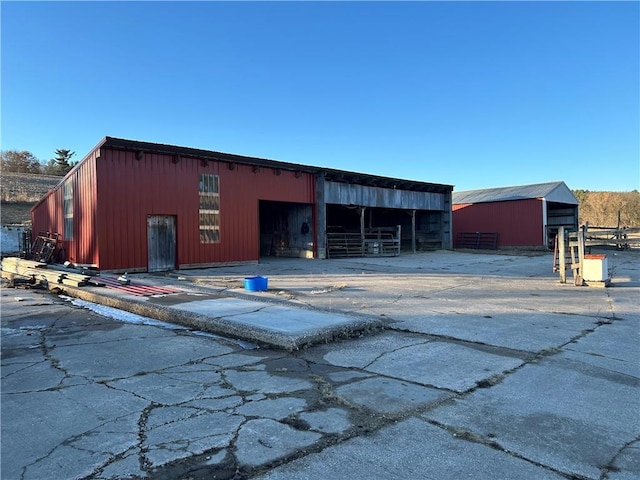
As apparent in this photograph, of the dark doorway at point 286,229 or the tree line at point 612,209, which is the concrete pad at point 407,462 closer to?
the dark doorway at point 286,229

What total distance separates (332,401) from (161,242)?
14.2m

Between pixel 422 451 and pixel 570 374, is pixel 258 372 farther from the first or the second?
pixel 570 374

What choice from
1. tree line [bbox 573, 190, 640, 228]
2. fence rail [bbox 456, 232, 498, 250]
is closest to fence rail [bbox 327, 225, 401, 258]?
fence rail [bbox 456, 232, 498, 250]

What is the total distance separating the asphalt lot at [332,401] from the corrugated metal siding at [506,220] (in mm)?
26052

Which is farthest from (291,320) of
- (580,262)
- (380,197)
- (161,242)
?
(380,197)

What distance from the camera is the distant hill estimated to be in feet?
126

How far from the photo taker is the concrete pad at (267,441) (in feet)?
9.74

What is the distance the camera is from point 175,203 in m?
16.9

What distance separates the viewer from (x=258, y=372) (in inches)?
191

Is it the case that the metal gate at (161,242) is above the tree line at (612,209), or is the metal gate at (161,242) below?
below

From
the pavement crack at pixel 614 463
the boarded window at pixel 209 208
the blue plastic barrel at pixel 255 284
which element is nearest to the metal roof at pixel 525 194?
the boarded window at pixel 209 208

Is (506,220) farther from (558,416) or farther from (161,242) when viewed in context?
(558,416)

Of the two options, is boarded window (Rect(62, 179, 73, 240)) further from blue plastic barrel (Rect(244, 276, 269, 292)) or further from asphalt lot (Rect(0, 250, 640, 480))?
asphalt lot (Rect(0, 250, 640, 480))

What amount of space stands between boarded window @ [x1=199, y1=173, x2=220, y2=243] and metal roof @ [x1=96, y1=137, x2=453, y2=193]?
98cm
